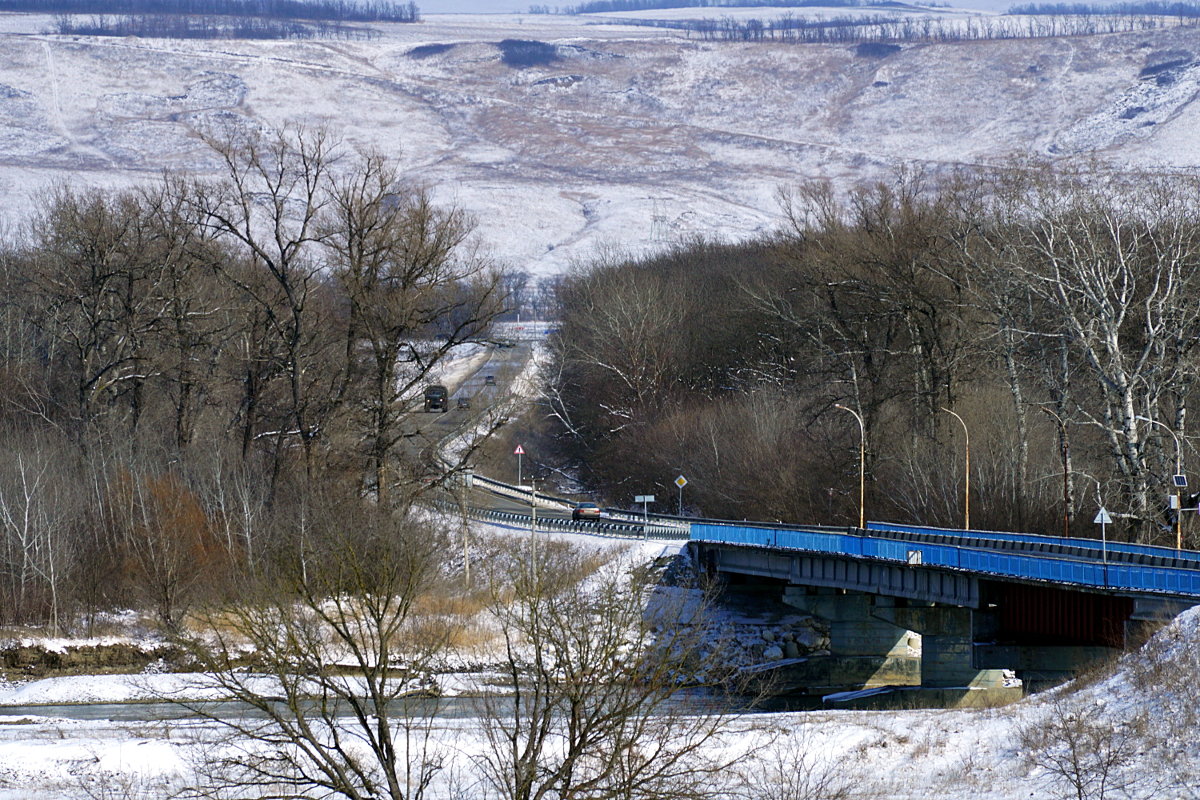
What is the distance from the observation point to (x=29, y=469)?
57500mm

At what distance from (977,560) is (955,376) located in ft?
77.2

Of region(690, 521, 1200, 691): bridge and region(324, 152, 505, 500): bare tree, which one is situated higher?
region(324, 152, 505, 500): bare tree

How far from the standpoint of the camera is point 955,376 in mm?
66125

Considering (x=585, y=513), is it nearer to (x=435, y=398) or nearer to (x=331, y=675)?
(x=435, y=398)

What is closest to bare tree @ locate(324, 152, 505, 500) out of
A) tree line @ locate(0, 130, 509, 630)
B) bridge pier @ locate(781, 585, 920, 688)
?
tree line @ locate(0, 130, 509, 630)

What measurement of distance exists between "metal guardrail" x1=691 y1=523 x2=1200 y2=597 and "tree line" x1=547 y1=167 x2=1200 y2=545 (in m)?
5.93

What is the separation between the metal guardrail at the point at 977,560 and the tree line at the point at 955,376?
593 cm

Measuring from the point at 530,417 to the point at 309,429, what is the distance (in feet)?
177

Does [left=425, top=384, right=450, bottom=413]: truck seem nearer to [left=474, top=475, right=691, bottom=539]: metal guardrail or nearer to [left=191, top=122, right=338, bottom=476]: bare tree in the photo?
[left=191, top=122, right=338, bottom=476]: bare tree

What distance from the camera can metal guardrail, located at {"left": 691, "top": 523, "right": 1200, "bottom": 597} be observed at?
1465 inches

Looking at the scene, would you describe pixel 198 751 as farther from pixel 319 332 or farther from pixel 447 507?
pixel 447 507

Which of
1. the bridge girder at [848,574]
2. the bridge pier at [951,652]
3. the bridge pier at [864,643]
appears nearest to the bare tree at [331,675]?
the bridge girder at [848,574]

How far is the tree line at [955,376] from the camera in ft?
169

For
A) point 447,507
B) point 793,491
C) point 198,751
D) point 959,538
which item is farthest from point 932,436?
point 198,751
